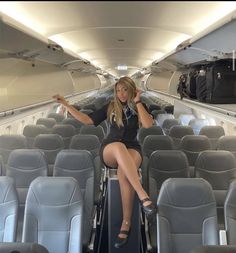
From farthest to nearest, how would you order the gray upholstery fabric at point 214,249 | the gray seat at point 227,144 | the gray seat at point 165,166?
the gray seat at point 227,144 → the gray seat at point 165,166 → the gray upholstery fabric at point 214,249

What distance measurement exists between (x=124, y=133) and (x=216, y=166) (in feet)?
4.68

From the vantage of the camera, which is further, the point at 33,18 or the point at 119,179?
the point at 33,18

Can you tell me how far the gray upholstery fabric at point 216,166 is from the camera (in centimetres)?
496

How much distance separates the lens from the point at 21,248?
6.95ft

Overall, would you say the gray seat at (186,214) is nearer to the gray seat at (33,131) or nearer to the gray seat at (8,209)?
the gray seat at (8,209)

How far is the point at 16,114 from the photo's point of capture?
7.91 meters

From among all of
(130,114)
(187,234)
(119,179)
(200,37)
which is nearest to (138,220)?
(119,179)

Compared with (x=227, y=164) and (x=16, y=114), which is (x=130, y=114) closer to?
(x=227, y=164)

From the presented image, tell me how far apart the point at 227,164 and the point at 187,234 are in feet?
5.88

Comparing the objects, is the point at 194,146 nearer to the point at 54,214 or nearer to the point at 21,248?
the point at 54,214

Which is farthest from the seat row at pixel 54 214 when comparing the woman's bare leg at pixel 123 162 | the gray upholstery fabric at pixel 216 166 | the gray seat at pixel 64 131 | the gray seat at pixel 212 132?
the gray seat at pixel 212 132

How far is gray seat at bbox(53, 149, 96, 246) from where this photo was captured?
15.9 feet

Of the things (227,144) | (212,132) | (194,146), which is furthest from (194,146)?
(212,132)

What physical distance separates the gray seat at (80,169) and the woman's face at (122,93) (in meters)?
0.90
